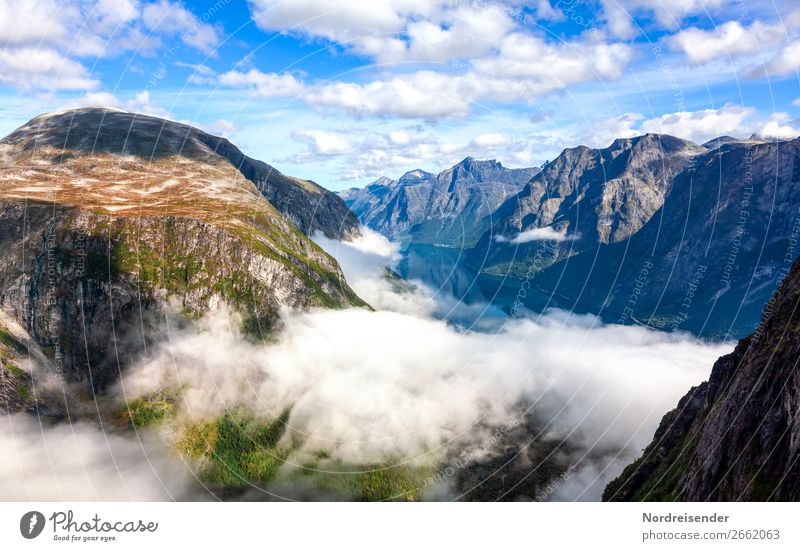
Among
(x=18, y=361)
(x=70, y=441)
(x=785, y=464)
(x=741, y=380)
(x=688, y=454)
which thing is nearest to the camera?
(x=785, y=464)

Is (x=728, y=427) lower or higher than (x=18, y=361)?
higher

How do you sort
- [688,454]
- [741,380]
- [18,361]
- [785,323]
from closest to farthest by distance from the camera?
Answer: [785,323], [741,380], [688,454], [18,361]

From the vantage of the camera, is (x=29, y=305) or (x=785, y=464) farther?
(x=29, y=305)

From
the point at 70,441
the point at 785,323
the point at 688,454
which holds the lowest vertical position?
the point at 70,441
